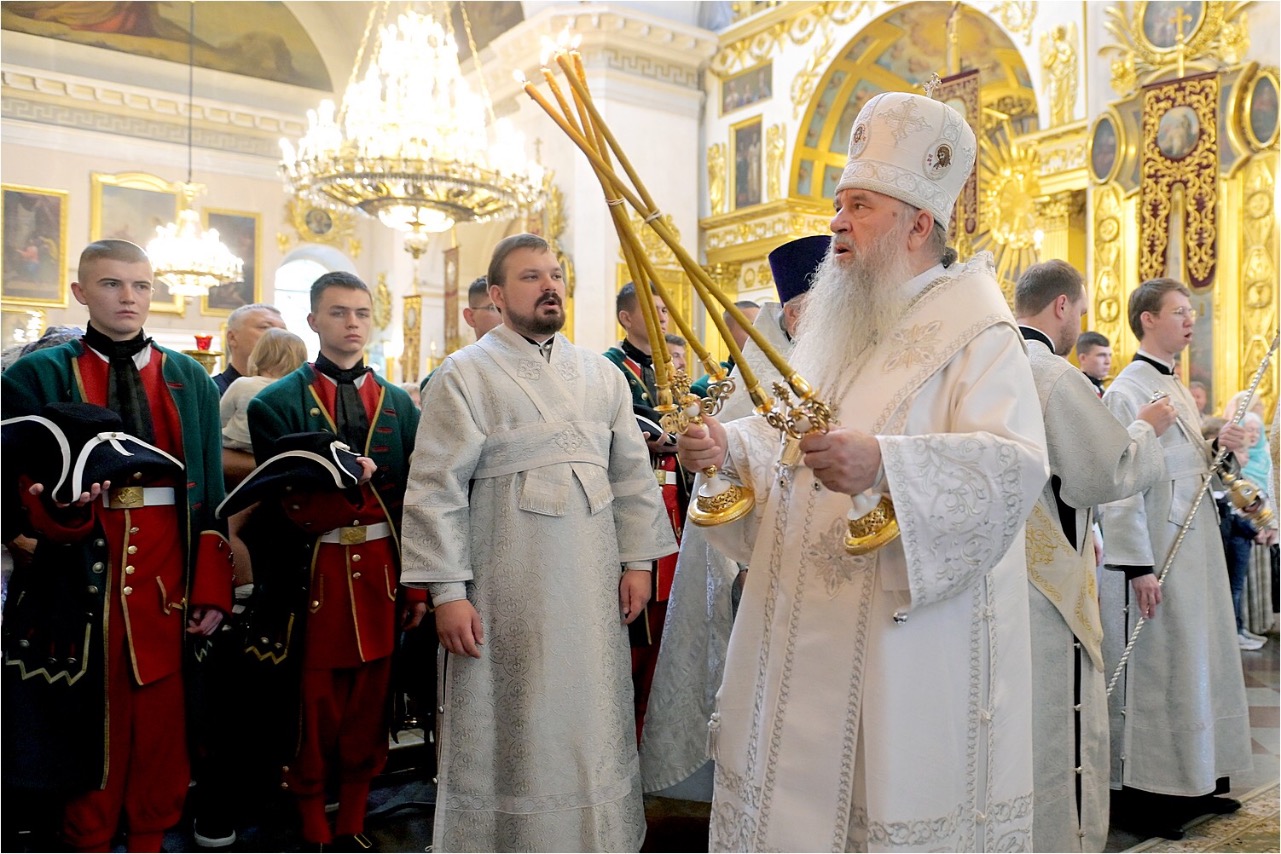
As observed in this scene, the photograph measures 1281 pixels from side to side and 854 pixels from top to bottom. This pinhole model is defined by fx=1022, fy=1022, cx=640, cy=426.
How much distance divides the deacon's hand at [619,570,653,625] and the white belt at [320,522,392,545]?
0.87 m

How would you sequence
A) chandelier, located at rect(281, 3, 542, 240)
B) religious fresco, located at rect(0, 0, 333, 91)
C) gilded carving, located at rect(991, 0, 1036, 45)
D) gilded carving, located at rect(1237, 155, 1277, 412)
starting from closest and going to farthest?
1. gilded carving, located at rect(1237, 155, 1277, 412)
2. chandelier, located at rect(281, 3, 542, 240)
3. gilded carving, located at rect(991, 0, 1036, 45)
4. religious fresco, located at rect(0, 0, 333, 91)

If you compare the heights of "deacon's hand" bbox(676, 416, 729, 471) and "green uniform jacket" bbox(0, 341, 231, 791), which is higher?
"deacon's hand" bbox(676, 416, 729, 471)

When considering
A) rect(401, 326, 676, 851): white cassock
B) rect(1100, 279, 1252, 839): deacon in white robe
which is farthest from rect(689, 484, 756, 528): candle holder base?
A: rect(1100, 279, 1252, 839): deacon in white robe

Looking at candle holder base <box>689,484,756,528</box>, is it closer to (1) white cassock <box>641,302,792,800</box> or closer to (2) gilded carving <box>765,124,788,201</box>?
(1) white cassock <box>641,302,792,800</box>

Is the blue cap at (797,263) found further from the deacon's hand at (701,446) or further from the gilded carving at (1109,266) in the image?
the gilded carving at (1109,266)

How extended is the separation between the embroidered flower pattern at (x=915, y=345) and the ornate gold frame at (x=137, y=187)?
16.3m

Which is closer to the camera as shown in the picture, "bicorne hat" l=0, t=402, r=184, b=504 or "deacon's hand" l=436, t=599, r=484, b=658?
"bicorne hat" l=0, t=402, r=184, b=504

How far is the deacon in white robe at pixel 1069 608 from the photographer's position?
2973 mm

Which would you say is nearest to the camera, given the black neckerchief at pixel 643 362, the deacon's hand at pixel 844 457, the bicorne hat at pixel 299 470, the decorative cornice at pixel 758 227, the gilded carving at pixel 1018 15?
the deacon's hand at pixel 844 457

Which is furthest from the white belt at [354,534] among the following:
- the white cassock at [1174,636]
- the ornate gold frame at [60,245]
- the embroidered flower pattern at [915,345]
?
the ornate gold frame at [60,245]

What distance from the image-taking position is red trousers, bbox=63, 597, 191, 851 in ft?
9.36

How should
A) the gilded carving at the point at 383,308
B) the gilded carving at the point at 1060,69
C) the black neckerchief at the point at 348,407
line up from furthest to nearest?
the gilded carving at the point at 383,308 → the gilded carving at the point at 1060,69 → the black neckerchief at the point at 348,407

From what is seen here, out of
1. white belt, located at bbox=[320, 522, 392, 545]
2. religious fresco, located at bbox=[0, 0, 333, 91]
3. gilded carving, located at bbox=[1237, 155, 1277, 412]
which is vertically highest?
religious fresco, located at bbox=[0, 0, 333, 91]

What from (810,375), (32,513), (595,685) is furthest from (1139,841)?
(32,513)
